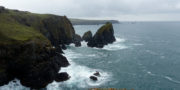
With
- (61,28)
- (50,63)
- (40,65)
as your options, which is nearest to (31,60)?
(40,65)

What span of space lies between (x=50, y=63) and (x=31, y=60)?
6252mm

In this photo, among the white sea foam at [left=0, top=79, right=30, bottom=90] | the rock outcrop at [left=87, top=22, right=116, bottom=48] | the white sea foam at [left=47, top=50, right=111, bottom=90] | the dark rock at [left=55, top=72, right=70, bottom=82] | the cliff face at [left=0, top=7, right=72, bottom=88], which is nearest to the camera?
the white sea foam at [left=0, top=79, right=30, bottom=90]

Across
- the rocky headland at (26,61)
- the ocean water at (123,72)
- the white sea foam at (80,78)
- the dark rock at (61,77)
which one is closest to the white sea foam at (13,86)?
the ocean water at (123,72)

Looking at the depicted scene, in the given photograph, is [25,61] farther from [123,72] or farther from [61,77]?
[123,72]

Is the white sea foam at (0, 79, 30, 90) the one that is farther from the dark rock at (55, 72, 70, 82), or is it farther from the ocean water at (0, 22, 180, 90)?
the dark rock at (55, 72, 70, 82)

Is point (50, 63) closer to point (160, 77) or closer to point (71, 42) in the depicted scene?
point (160, 77)

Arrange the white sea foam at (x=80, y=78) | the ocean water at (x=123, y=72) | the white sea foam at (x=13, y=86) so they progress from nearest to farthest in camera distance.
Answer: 1. the white sea foam at (x=13, y=86)
2. the ocean water at (x=123, y=72)
3. the white sea foam at (x=80, y=78)

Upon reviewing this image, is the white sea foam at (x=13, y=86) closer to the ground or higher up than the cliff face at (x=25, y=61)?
closer to the ground

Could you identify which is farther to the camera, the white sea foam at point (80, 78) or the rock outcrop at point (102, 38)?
the rock outcrop at point (102, 38)

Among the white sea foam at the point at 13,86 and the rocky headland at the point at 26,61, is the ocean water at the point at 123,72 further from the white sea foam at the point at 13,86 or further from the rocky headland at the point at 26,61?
the rocky headland at the point at 26,61

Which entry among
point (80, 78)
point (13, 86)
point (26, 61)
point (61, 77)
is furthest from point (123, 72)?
point (13, 86)

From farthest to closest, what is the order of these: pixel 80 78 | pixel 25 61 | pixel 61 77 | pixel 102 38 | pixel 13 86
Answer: pixel 102 38
pixel 80 78
pixel 61 77
pixel 25 61
pixel 13 86

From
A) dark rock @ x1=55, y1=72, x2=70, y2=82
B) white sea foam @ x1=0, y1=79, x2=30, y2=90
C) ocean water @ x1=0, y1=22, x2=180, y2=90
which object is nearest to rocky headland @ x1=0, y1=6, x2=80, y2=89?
dark rock @ x1=55, y1=72, x2=70, y2=82

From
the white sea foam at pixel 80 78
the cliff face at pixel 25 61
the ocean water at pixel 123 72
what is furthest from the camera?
the white sea foam at pixel 80 78
